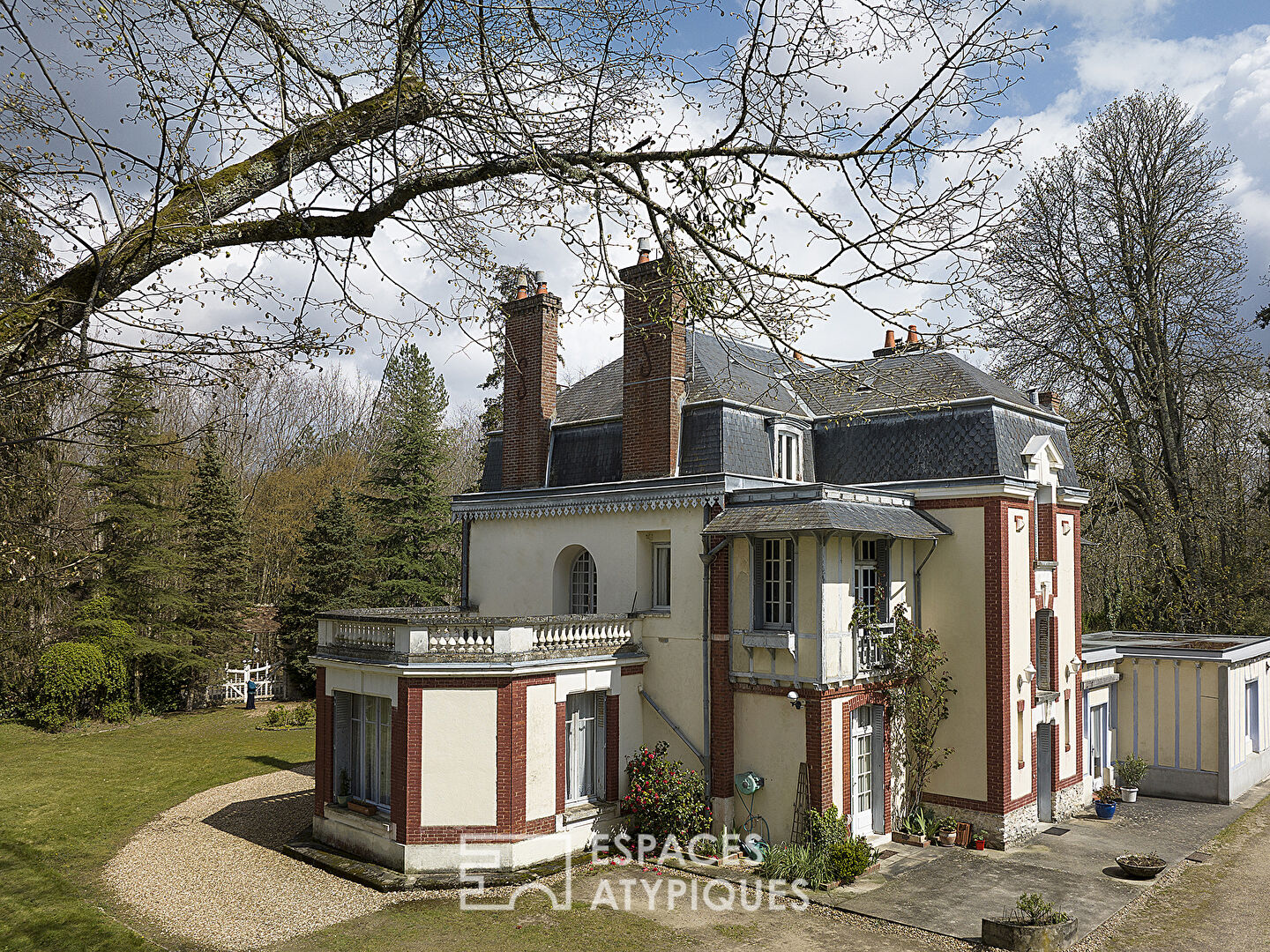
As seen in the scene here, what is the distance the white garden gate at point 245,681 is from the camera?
3079 centimetres

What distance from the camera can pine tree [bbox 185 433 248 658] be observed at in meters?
29.0

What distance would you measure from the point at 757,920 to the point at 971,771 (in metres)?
5.81

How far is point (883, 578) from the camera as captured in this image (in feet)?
50.2

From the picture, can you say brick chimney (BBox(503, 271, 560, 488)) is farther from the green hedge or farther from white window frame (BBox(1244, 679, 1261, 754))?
white window frame (BBox(1244, 679, 1261, 754))

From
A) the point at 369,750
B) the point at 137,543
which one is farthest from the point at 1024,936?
the point at 137,543

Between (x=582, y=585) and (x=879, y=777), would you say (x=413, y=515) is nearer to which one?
(x=582, y=585)

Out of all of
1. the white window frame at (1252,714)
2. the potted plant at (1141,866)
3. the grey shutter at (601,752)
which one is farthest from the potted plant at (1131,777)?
the grey shutter at (601,752)

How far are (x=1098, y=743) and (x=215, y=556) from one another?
26564 mm

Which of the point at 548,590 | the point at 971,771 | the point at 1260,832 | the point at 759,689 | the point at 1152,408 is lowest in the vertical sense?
the point at 1260,832

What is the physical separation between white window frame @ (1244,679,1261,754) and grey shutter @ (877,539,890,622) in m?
10.5

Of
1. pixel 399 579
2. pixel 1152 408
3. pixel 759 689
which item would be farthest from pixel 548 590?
pixel 1152 408

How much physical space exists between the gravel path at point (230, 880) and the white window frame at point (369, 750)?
139cm

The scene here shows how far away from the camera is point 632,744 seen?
1527 cm

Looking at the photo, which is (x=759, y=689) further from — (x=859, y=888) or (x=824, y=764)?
(x=859, y=888)
